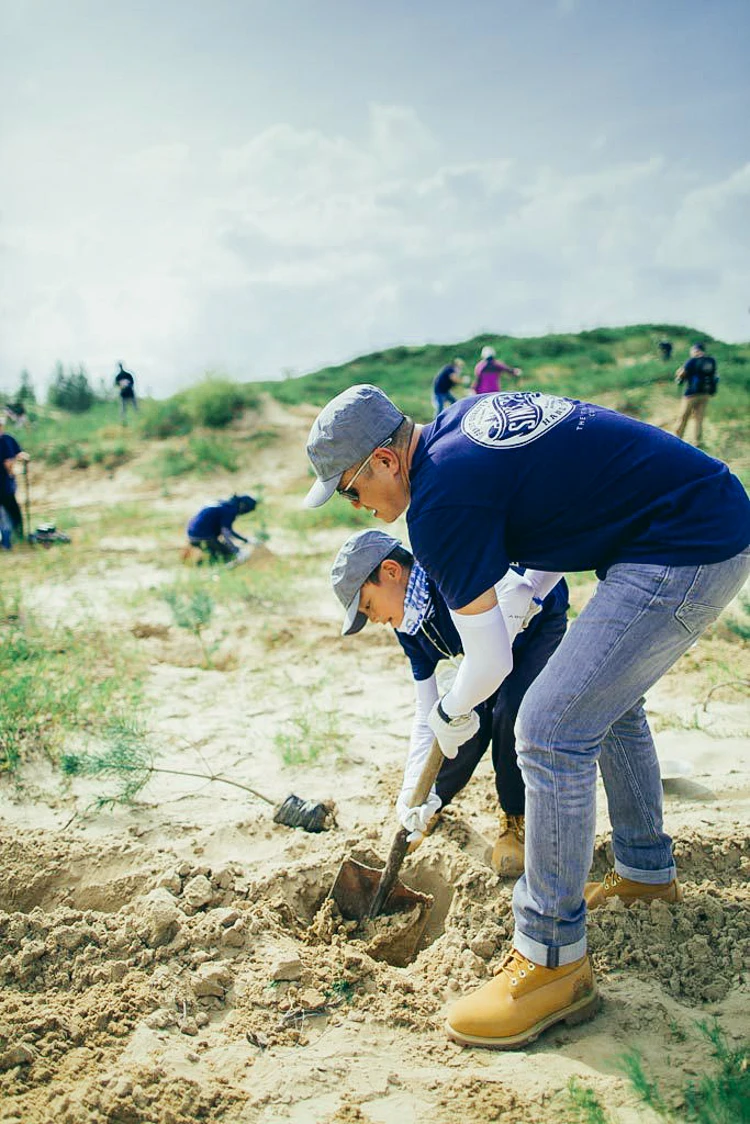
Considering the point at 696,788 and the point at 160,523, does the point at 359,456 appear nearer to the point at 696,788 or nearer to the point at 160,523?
the point at 696,788

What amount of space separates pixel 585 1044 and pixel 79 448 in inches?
605

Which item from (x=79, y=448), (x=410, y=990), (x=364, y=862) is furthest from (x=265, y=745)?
(x=79, y=448)

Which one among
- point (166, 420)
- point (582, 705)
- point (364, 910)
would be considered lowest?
point (364, 910)

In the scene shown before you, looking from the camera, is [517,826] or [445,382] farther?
[445,382]

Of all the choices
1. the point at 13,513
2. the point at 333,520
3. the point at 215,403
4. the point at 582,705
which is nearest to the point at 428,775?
the point at 582,705

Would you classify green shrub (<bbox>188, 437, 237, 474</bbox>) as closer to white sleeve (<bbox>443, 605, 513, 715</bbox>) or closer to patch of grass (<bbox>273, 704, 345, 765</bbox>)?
patch of grass (<bbox>273, 704, 345, 765</bbox>)

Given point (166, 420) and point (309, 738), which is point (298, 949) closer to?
point (309, 738)

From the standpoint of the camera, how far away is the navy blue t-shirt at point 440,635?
8.50 feet

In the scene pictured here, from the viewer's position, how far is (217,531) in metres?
7.47

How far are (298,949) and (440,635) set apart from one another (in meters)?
1.04

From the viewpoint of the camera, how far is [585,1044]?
195 cm

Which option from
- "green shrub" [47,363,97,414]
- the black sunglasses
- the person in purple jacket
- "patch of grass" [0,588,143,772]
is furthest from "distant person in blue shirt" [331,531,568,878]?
"green shrub" [47,363,97,414]

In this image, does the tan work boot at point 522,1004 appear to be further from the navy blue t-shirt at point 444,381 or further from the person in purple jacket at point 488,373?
the person in purple jacket at point 488,373

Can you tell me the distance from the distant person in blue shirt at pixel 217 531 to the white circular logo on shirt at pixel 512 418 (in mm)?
5715
